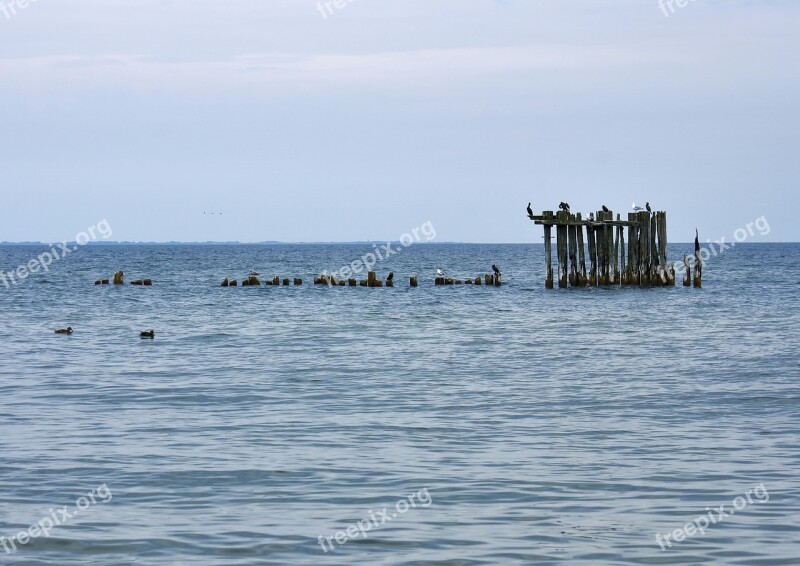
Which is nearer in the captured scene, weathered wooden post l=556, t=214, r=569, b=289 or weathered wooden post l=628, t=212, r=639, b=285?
weathered wooden post l=556, t=214, r=569, b=289

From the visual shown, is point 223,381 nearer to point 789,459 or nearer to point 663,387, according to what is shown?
point 663,387

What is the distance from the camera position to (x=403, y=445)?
40.8ft

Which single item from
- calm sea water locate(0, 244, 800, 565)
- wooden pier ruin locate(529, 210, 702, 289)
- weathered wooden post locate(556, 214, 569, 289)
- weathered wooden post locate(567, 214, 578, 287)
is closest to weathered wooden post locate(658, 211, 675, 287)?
wooden pier ruin locate(529, 210, 702, 289)

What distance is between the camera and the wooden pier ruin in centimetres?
4100

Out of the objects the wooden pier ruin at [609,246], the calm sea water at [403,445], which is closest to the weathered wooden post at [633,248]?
the wooden pier ruin at [609,246]

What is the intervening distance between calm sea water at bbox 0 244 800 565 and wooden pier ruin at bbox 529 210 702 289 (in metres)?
13.8

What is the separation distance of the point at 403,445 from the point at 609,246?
3165cm

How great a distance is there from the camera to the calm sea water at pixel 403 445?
8758 millimetres

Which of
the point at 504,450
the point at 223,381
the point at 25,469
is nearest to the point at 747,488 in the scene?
the point at 504,450

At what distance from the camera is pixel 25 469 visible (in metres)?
11.2

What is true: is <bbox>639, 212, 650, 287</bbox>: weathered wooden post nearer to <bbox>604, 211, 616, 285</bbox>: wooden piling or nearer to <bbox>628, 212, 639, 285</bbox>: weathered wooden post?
<bbox>628, 212, 639, 285</bbox>: weathered wooden post

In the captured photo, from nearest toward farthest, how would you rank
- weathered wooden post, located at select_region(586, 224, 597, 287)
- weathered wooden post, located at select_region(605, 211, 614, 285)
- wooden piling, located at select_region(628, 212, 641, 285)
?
weathered wooden post, located at select_region(605, 211, 614, 285) < wooden piling, located at select_region(628, 212, 641, 285) < weathered wooden post, located at select_region(586, 224, 597, 287)

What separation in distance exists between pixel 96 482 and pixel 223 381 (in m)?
7.57

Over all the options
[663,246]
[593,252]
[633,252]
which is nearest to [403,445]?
[593,252]
